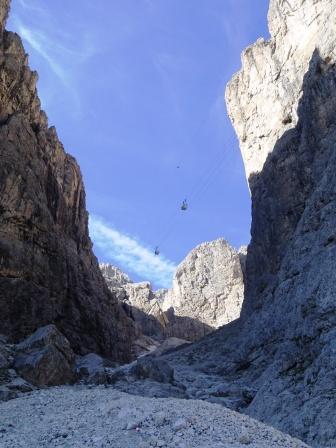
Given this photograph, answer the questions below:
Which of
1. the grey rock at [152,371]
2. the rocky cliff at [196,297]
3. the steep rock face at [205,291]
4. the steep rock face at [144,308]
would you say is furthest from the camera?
the steep rock face at [205,291]

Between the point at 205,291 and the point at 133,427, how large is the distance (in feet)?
325

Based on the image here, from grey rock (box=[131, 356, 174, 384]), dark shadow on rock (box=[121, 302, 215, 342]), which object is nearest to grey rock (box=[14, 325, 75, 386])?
grey rock (box=[131, 356, 174, 384])

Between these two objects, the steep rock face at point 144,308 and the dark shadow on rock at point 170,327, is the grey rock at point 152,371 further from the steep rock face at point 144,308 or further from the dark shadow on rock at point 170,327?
the dark shadow on rock at point 170,327

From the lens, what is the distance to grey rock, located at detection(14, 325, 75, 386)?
25.5 meters

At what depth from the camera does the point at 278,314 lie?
34.6 metres

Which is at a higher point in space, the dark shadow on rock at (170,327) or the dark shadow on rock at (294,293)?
the dark shadow on rock at (170,327)

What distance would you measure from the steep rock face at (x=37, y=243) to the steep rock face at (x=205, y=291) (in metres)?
43.8

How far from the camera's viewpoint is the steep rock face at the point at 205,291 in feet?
338

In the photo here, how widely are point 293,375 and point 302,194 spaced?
83.6 ft

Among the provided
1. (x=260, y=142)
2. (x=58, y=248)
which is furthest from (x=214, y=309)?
(x=58, y=248)

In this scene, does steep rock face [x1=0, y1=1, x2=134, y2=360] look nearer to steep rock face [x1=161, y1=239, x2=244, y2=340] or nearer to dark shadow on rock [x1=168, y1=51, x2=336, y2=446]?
dark shadow on rock [x1=168, y1=51, x2=336, y2=446]

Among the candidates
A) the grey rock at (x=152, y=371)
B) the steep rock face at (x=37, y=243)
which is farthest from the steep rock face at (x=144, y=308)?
the grey rock at (x=152, y=371)

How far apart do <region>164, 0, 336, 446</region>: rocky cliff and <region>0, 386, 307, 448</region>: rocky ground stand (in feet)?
10.8

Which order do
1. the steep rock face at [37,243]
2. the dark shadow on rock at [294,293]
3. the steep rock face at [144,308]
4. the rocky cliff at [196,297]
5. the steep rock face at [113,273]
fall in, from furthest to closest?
the steep rock face at [113,273] → the rocky cliff at [196,297] → the steep rock face at [144,308] → the steep rock face at [37,243] → the dark shadow on rock at [294,293]
